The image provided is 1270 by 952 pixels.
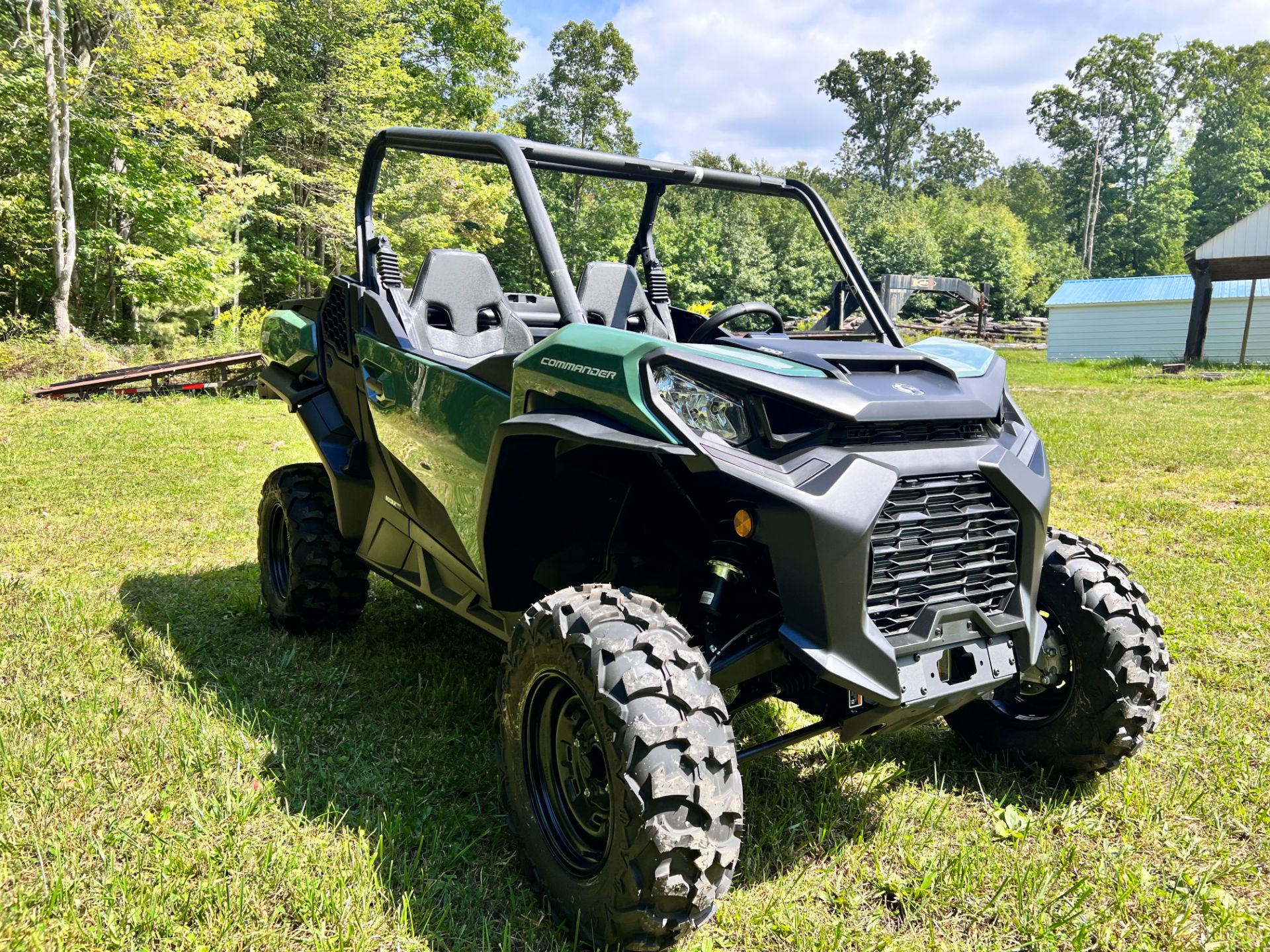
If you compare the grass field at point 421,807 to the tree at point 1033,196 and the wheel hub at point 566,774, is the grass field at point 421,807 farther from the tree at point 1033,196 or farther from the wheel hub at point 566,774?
the tree at point 1033,196

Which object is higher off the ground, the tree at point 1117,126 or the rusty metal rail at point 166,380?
the tree at point 1117,126

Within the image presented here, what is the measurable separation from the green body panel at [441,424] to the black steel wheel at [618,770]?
60cm

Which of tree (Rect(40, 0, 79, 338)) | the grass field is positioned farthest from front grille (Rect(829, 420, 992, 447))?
tree (Rect(40, 0, 79, 338))

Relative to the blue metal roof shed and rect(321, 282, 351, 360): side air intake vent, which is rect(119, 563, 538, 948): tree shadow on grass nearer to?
rect(321, 282, 351, 360): side air intake vent

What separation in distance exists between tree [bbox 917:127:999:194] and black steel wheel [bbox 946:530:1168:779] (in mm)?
77863

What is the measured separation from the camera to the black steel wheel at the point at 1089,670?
8.95 feet

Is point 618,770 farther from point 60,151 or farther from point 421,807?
point 60,151

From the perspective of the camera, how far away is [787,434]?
2215 millimetres

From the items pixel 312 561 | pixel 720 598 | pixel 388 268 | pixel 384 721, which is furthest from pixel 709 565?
pixel 312 561

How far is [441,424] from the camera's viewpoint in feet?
9.89

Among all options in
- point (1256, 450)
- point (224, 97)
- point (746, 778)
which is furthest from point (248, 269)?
point (746, 778)

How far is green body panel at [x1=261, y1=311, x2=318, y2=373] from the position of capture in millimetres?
4203

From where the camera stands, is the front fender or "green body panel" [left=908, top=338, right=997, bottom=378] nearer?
the front fender

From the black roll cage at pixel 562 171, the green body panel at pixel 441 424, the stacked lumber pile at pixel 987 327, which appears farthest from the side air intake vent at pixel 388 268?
the stacked lumber pile at pixel 987 327
